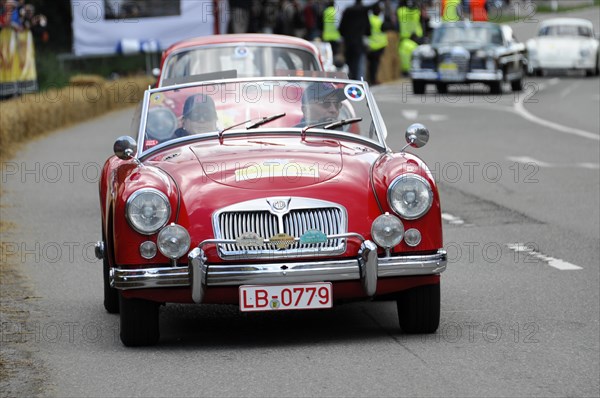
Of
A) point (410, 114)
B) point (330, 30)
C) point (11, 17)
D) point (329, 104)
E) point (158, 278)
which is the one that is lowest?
point (410, 114)

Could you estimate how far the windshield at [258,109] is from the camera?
27.6ft

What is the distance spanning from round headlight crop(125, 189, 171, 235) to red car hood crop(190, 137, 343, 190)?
32 centimetres

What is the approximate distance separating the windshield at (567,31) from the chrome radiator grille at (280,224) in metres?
30.4

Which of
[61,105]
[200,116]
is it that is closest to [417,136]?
[200,116]

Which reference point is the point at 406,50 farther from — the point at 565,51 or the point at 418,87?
the point at 418,87

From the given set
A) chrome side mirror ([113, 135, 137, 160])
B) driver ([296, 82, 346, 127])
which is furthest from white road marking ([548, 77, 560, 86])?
chrome side mirror ([113, 135, 137, 160])

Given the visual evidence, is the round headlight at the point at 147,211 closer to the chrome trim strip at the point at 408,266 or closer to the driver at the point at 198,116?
the chrome trim strip at the point at 408,266

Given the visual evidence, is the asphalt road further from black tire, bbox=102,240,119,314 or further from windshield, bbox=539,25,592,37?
windshield, bbox=539,25,592,37

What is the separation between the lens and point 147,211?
23.5ft

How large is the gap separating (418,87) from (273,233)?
23.6m

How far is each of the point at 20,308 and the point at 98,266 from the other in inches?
70.3

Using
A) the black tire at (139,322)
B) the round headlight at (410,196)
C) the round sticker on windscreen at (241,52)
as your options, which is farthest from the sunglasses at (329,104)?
the round sticker on windscreen at (241,52)

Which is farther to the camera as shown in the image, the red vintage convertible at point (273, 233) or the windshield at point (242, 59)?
the windshield at point (242, 59)

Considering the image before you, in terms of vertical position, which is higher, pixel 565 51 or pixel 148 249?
pixel 148 249
